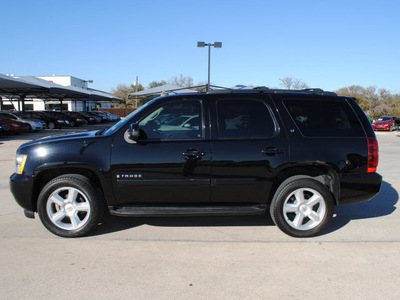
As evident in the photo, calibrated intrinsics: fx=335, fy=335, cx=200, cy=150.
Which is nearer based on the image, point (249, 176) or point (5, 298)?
point (5, 298)

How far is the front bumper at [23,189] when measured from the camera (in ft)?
13.2

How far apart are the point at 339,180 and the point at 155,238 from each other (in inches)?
93.7

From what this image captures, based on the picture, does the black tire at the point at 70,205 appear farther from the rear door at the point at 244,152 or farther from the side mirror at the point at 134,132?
the rear door at the point at 244,152

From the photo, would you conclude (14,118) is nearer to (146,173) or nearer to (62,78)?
(146,173)

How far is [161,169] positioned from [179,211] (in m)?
0.55

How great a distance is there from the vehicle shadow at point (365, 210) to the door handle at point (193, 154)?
196 centimetres

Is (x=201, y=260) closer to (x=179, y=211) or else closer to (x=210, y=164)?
(x=179, y=211)

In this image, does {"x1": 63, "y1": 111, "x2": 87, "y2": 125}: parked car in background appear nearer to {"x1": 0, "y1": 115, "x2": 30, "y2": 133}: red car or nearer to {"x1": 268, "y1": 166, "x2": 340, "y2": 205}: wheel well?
{"x1": 0, "y1": 115, "x2": 30, "y2": 133}: red car

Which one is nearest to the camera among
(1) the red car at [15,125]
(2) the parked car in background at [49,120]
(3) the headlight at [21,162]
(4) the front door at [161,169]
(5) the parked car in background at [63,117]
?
(4) the front door at [161,169]

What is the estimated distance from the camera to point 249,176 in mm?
4016

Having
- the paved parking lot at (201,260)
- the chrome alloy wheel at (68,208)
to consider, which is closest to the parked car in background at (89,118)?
the paved parking lot at (201,260)

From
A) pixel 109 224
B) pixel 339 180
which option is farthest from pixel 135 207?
pixel 339 180

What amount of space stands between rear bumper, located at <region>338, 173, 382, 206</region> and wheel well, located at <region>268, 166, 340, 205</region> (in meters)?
0.07

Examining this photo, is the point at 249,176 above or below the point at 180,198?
above
